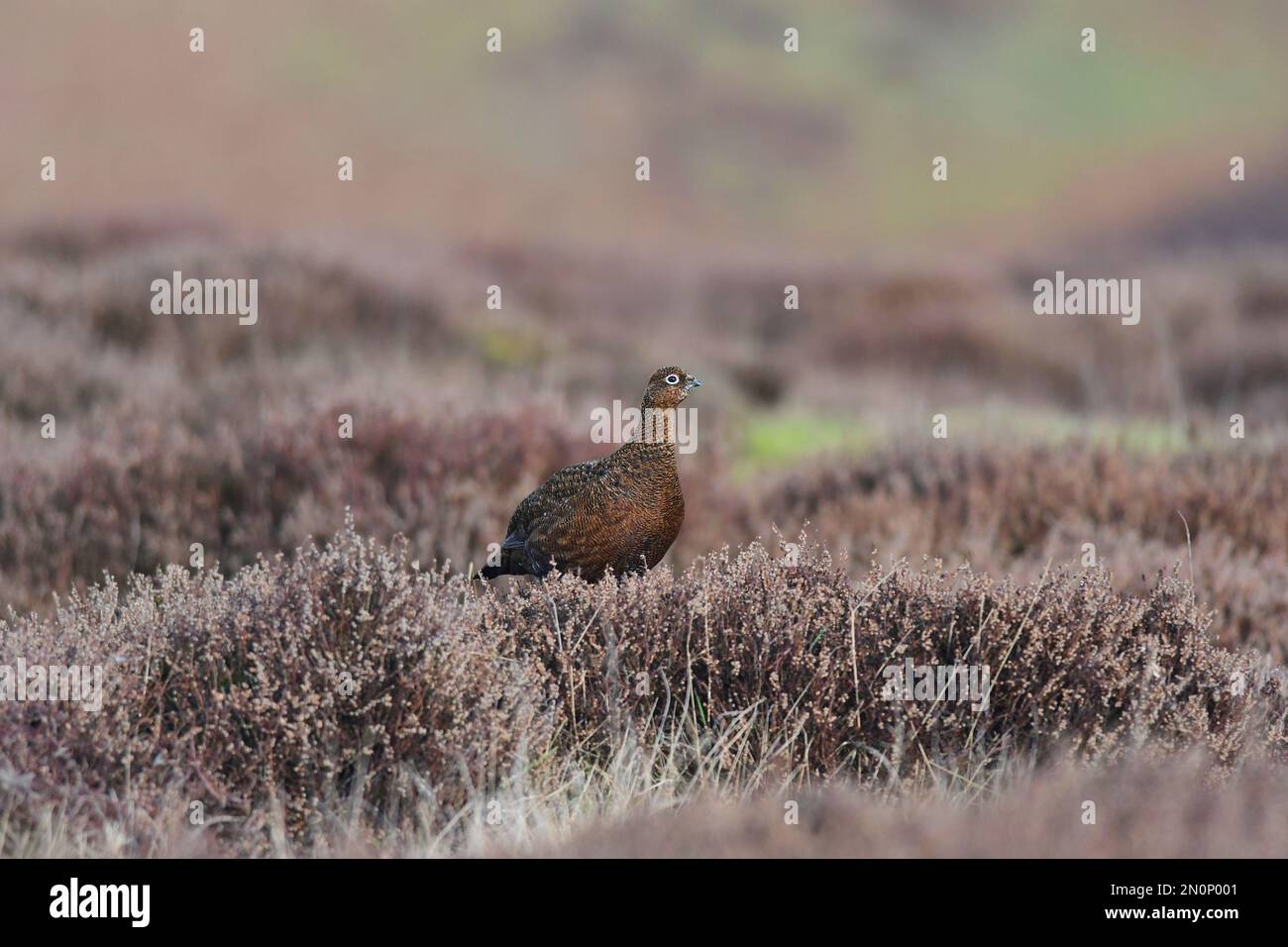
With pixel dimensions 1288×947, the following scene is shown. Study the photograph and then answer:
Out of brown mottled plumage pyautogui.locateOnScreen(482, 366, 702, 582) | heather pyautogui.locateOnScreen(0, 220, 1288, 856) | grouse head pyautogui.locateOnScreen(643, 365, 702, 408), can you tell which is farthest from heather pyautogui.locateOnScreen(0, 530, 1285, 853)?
grouse head pyautogui.locateOnScreen(643, 365, 702, 408)

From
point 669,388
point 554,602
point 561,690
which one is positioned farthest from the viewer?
point 669,388

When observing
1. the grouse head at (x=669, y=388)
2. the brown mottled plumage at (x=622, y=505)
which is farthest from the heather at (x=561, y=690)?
the grouse head at (x=669, y=388)

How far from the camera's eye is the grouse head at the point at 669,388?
171 inches

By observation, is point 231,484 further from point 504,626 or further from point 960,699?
point 960,699

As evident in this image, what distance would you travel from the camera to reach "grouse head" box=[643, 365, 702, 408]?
4344 millimetres

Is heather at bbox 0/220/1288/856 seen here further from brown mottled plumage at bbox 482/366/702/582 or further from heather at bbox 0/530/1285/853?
brown mottled plumage at bbox 482/366/702/582

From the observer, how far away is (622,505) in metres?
4.25

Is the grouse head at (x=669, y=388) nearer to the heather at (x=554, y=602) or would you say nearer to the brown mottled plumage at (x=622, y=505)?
the brown mottled plumage at (x=622, y=505)

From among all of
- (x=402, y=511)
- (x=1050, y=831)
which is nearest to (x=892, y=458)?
(x=402, y=511)

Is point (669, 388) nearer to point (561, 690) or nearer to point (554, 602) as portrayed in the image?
point (554, 602)

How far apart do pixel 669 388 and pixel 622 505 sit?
41 centimetres

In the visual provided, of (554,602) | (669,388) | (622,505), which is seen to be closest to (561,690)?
(554,602)

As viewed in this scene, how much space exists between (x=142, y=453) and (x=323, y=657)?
15.9 feet

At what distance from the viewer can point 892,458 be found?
8812mm
